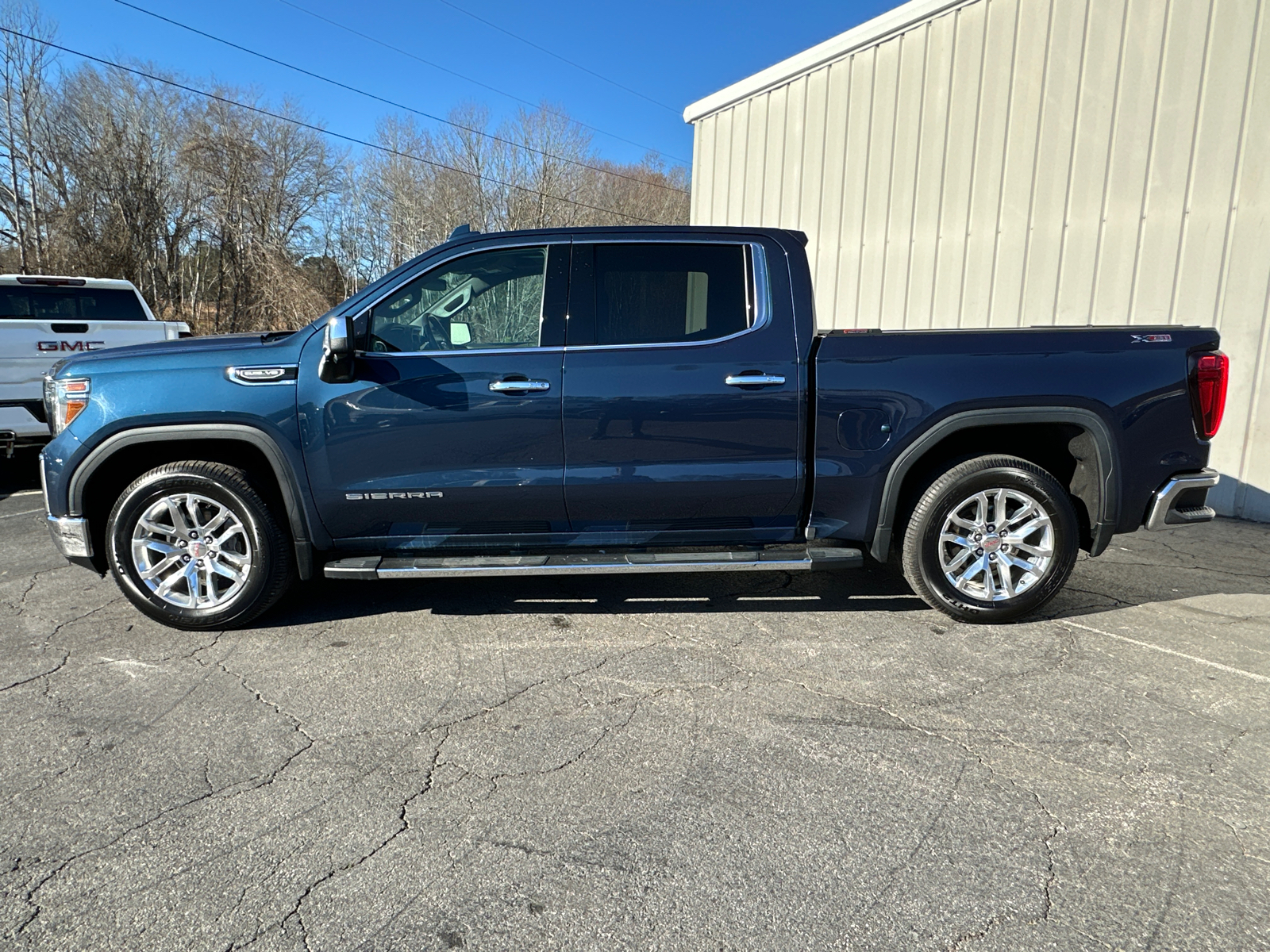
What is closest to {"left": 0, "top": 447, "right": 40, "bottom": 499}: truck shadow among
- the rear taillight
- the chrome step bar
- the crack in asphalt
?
the chrome step bar

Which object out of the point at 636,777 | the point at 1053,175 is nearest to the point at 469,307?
the point at 636,777

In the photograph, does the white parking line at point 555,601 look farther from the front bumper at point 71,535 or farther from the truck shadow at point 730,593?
the front bumper at point 71,535

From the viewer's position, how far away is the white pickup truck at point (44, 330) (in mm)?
6715

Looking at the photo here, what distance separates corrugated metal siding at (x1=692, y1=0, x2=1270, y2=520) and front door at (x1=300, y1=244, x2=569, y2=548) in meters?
5.62

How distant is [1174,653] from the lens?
3.86m

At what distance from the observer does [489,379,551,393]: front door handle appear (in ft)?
12.8

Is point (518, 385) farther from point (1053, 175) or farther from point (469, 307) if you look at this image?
point (1053, 175)

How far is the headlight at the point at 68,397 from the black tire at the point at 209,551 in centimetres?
45

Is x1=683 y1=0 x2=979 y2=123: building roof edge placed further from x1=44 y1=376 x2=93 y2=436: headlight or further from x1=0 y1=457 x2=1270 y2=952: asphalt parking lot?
x1=44 y1=376 x2=93 y2=436: headlight

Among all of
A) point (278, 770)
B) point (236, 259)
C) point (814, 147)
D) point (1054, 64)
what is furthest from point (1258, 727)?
point (236, 259)

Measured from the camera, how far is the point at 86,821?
253cm

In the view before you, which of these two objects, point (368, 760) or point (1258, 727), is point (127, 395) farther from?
point (1258, 727)

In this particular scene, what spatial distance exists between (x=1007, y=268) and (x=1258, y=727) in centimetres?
576

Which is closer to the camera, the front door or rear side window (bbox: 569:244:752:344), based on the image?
the front door
